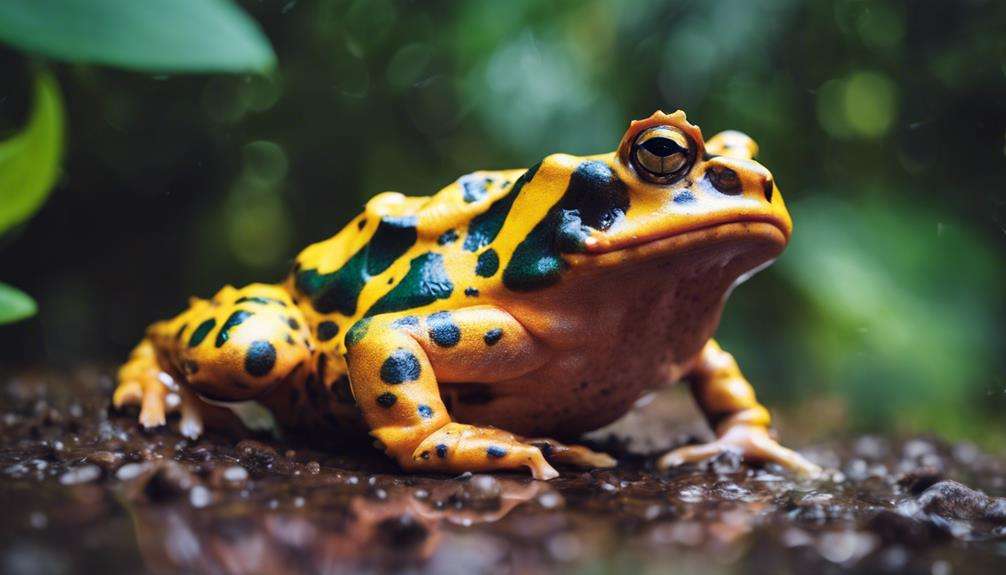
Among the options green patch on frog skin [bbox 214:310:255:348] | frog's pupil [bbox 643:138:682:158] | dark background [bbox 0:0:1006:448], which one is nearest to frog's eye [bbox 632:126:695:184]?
frog's pupil [bbox 643:138:682:158]

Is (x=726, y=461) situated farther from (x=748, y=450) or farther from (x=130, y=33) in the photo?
(x=130, y=33)

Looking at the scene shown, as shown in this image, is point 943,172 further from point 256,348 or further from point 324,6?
point 256,348

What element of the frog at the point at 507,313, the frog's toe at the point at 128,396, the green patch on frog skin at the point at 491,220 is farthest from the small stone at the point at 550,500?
the frog's toe at the point at 128,396

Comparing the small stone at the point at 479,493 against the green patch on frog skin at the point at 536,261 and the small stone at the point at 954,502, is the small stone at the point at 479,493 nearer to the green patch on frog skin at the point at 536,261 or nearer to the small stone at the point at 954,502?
the green patch on frog skin at the point at 536,261

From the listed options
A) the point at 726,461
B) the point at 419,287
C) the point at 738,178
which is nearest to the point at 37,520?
the point at 419,287

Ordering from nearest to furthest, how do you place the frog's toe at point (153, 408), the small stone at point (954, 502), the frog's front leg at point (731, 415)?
1. the small stone at point (954, 502)
2. the frog's toe at point (153, 408)
3. the frog's front leg at point (731, 415)

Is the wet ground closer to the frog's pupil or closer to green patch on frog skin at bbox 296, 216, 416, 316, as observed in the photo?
green patch on frog skin at bbox 296, 216, 416, 316
